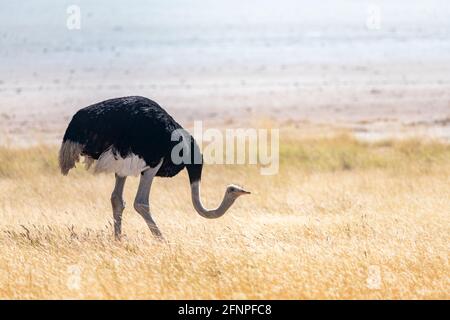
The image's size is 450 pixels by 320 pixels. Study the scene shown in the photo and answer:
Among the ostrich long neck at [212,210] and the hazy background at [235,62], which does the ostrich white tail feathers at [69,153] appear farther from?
the hazy background at [235,62]

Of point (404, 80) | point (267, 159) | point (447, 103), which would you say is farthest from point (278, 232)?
point (404, 80)

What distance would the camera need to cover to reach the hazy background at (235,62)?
3662 cm

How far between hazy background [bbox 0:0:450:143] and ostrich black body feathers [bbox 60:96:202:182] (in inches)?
544

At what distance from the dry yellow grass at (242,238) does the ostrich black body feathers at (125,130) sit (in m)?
0.66

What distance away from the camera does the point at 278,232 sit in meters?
11.3

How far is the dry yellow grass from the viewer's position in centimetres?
908

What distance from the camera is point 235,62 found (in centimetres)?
5666

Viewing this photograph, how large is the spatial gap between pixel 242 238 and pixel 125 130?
1.36 metres

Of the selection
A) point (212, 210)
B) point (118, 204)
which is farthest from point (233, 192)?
point (118, 204)

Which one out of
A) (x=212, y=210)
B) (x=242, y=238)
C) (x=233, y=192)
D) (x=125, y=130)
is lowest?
(x=242, y=238)

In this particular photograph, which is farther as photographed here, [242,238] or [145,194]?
[145,194]

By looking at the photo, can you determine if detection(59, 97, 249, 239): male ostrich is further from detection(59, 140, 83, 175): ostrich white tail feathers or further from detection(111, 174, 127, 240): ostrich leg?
detection(111, 174, 127, 240): ostrich leg

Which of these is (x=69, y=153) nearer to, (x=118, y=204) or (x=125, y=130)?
(x=125, y=130)

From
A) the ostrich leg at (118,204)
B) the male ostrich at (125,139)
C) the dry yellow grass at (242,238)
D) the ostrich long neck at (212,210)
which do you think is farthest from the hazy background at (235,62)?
the male ostrich at (125,139)
